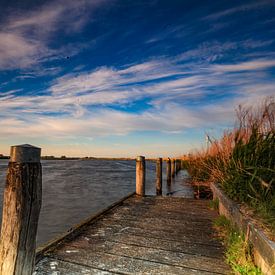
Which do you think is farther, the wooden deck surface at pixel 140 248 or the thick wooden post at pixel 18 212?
the wooden deck surface at pixel 140 248

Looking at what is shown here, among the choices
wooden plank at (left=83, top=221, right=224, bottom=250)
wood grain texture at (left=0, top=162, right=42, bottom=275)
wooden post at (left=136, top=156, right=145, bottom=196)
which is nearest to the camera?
wood grain texture at (left=0, top=162, right=42, bottom=275)

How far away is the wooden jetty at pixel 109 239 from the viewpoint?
2.03m

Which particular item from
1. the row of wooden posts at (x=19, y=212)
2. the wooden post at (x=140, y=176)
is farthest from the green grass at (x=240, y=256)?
the wooden post at (x=140, y=176)

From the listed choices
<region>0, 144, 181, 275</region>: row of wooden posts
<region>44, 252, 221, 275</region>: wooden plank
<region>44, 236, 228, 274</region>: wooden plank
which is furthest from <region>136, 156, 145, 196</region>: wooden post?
<region>0, 144, 181, 275</region>: row of wooden posts

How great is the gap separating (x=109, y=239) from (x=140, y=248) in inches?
21.0

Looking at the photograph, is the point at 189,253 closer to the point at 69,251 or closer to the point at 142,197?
the point at 69,251

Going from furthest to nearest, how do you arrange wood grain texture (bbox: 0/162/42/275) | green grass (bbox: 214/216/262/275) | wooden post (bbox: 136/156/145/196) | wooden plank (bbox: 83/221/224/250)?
wooden post (bbox: 136/156/145/196) < wooden plank (bbox: 83/221/224/250) < green grass (bbox: 214/216/262/275) < wood grain texture (bbox: 0/162/42/275)

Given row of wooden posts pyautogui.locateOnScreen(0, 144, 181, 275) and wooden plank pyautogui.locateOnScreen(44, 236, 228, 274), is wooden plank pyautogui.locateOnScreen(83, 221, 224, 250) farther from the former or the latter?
row of wooden posts pyautogui.locateOnScreen(0, 144, 181, 275)

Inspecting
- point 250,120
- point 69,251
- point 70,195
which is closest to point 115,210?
point 69,251

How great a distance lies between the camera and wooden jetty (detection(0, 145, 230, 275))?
2.03 meters

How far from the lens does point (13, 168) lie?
2.03 metres

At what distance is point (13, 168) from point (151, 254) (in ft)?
6.58

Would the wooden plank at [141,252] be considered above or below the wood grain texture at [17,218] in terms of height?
below

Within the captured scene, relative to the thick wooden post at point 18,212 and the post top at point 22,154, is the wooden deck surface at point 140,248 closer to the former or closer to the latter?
the thick wooden post at point 18,212
